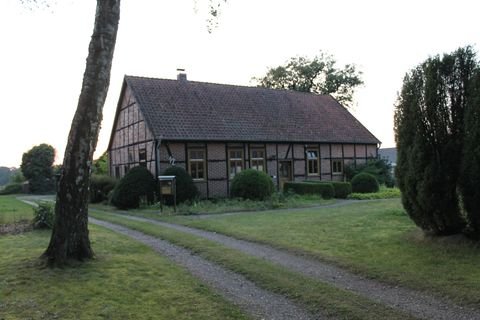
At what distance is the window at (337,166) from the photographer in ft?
Result: 101

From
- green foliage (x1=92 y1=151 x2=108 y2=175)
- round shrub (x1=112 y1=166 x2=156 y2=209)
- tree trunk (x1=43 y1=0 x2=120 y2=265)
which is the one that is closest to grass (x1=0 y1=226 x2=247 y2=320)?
tree trunk (x1=43 y1=0 x2=120 y2=265)

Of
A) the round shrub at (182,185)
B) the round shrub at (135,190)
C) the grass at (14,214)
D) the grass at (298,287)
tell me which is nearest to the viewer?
the grass at (298,287)

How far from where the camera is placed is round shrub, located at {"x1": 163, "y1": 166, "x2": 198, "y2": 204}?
21469 mm

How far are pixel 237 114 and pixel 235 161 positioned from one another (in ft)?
11.4

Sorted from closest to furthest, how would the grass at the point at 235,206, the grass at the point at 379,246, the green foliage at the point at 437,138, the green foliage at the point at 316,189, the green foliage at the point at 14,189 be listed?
the grass at the point at 379,246 < the green foliage at the point at 437,138 < the grass at the point at 235,206 < the green foliage at the point at 316,189 < the green foliage at the point at 14,189

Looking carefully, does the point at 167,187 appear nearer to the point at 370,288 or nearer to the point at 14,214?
the point at 14,214

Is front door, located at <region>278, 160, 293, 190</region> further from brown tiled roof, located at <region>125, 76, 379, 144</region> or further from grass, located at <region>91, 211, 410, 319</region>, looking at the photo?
grass, located at <region>91, 211, 410, 319</region>

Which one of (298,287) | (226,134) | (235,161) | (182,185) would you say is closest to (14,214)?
(182,185)

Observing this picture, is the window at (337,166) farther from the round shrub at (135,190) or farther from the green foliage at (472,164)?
the green foliage at (472,164)

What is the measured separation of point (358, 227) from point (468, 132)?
458 cm

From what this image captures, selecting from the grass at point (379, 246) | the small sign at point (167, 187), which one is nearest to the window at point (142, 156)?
the small sign at point (167, 187)

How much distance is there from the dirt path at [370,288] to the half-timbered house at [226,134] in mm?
14763

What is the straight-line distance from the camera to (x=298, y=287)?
6.75 meters

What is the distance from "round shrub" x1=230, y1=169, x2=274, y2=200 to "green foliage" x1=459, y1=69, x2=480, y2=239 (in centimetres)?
1399
